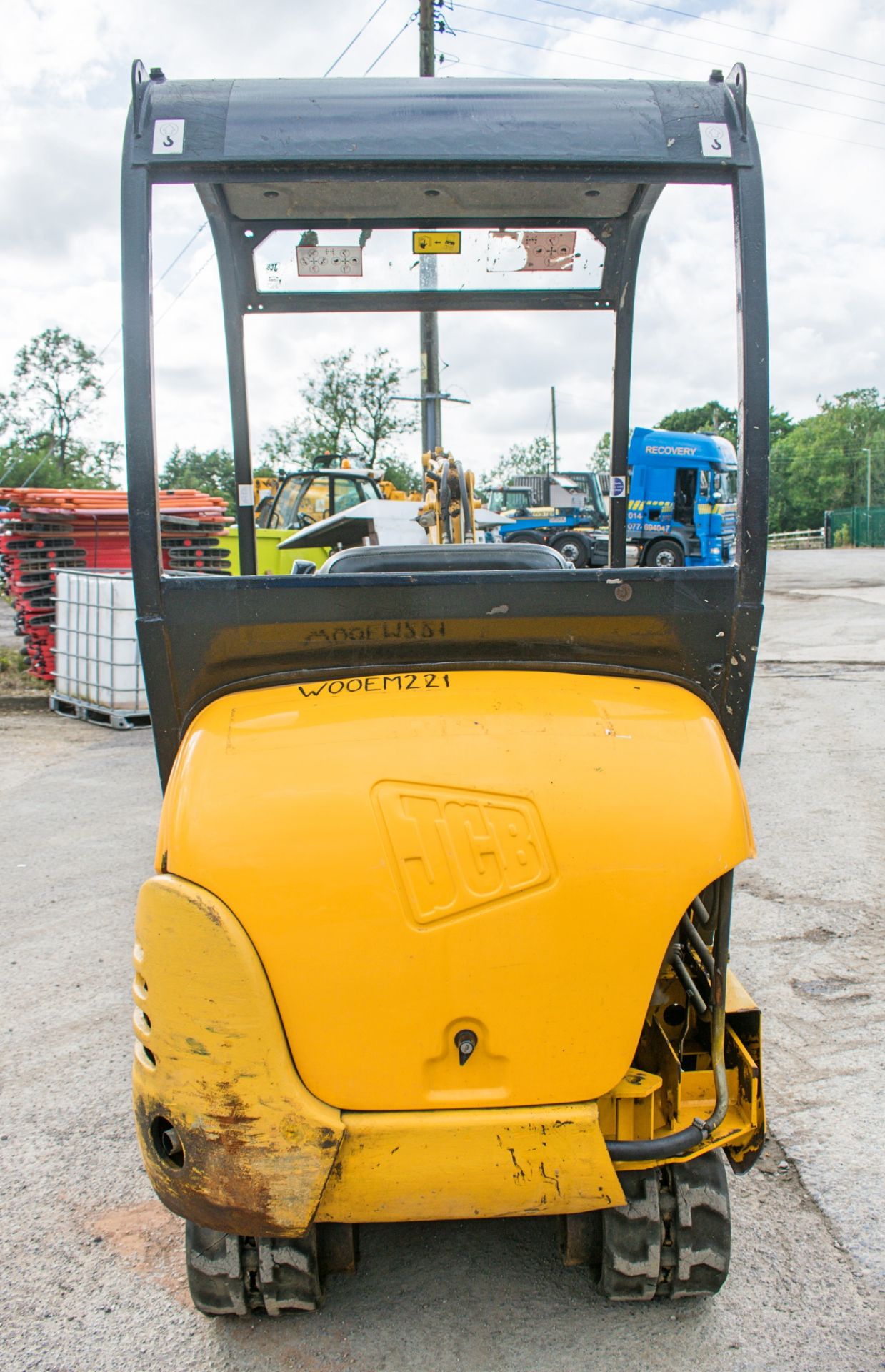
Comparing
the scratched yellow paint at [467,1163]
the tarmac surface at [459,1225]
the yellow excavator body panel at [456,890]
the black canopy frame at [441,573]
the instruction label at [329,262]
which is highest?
the instruction label at [329,262]

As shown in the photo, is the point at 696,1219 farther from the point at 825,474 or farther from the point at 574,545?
the point at 825,474

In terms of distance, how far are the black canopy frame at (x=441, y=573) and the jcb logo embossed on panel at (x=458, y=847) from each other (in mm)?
408

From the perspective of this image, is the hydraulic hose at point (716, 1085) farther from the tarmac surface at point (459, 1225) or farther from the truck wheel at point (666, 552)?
the truck wheel at point (666, 552)

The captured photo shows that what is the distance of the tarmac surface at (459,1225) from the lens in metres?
2.21

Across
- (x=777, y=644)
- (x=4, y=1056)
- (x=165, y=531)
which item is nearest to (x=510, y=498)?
(x=777, y=644)

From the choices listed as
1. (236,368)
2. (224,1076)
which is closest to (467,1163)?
(224,1076)

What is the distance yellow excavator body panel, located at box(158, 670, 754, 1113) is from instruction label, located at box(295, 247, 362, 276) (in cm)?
171

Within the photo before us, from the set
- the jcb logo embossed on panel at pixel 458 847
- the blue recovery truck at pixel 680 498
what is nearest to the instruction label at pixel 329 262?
the jcb logo embossed on panel at pixel 458 847

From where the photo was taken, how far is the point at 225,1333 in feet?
7.46

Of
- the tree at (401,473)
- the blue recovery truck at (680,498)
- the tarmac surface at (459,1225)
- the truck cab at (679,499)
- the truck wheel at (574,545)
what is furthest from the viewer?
the tree at (401,473)

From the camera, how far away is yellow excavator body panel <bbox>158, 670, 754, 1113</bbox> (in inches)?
71.3

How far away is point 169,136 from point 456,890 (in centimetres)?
163

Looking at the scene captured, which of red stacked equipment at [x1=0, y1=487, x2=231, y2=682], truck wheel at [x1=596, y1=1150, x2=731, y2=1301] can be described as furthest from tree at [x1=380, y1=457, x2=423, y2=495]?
truck wheel at [x1=596, y1=1150, x2=731, y2=1301]

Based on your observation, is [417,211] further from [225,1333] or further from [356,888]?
[225,1333]
